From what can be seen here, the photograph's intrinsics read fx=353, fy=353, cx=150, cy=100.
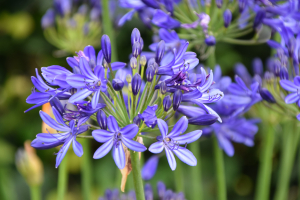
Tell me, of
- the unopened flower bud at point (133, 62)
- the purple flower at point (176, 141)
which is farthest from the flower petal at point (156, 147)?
the unopened flower bud at point (133, 62)

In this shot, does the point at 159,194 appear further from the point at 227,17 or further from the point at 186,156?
the point at 227,17

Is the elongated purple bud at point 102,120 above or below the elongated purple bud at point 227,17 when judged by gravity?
below

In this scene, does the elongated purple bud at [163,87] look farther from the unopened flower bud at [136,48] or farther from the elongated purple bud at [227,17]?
the elongated purple bud at [227,17]

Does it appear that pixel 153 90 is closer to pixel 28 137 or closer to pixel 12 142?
pixel 28 137

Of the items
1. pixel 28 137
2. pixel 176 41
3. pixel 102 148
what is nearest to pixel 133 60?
pixel 102 148

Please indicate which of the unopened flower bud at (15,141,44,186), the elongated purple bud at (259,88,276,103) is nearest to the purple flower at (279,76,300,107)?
the elongated purple bud at (259,88,276,103)

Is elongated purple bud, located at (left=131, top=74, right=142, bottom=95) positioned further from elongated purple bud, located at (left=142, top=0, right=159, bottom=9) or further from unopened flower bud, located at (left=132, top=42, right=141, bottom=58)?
elongated purple bud, located at (left=142, top=0, right=159, bottom=9)

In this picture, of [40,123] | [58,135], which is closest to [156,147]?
[58,135]
